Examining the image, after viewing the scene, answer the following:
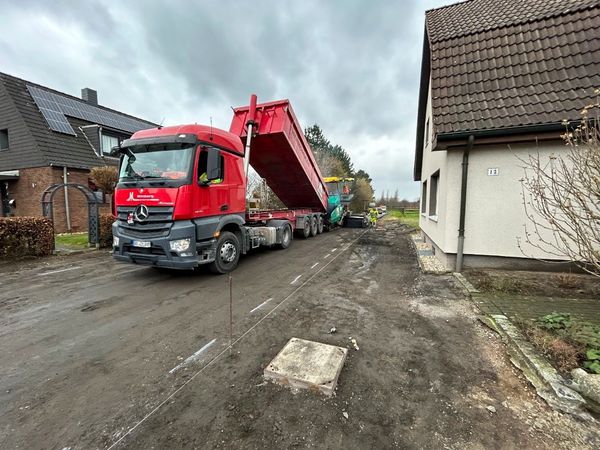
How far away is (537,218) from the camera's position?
18.0ft

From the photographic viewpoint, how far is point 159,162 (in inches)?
209

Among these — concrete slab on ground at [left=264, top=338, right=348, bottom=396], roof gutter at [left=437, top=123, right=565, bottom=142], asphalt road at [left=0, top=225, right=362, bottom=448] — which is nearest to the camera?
asphalt road at [left=0, top=225, right=362, bottom=448]

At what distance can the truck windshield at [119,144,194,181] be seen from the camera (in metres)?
5.16

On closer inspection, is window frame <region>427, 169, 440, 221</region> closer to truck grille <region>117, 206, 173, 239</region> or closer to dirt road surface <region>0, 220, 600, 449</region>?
dirt road surface <region>0, 220, 600, 449</region>

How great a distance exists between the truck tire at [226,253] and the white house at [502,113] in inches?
182

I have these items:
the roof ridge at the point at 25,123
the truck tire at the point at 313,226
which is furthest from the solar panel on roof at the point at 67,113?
the truck tire at the point at 313,226

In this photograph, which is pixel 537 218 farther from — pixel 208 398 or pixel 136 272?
pixel 136 272

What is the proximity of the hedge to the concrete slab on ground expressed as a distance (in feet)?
27.9

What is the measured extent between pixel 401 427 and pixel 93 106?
23123 mm

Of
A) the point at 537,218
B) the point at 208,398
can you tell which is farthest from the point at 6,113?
the point at 537,218

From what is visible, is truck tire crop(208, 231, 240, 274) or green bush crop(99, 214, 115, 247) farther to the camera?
green bush crop(99, 214, 115, 247)

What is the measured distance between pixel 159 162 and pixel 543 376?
610cm

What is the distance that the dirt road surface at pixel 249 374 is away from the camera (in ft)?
6.32

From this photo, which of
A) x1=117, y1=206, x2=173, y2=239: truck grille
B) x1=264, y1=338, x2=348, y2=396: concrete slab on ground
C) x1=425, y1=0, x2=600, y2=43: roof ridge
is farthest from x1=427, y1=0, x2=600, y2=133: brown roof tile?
x1=117, y1=206, x2=173, y2=239: truck grille
